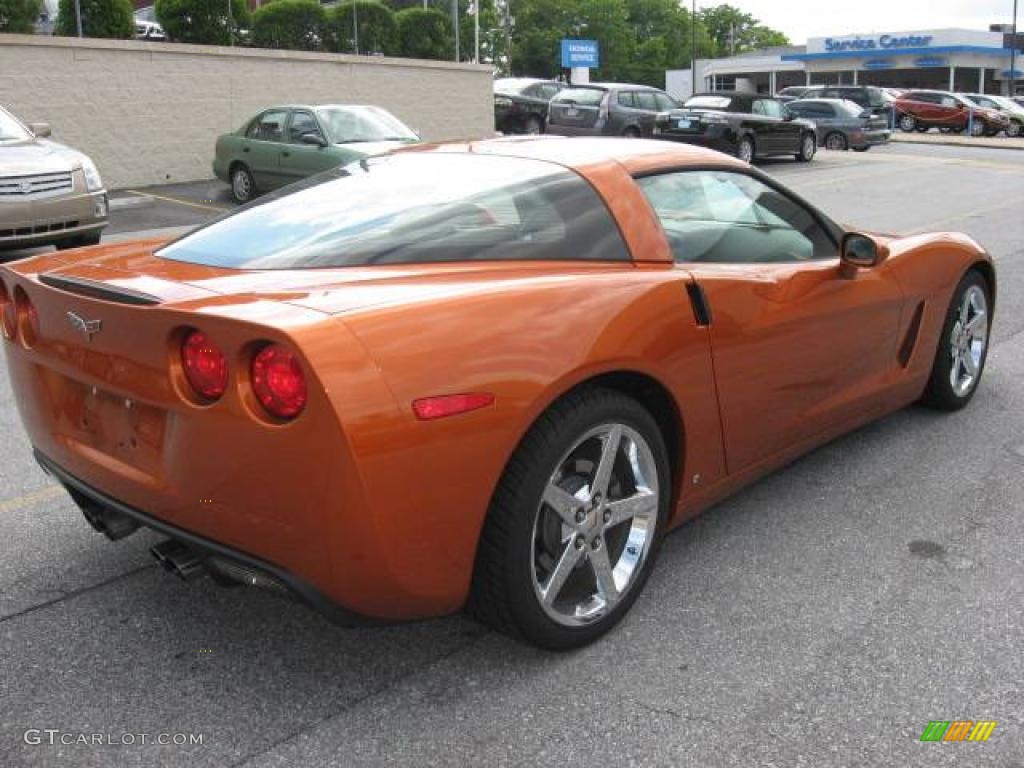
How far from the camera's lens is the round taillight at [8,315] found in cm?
318

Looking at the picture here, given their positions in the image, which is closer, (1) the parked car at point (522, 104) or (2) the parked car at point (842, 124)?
(1) the parked car at point (522, 104)

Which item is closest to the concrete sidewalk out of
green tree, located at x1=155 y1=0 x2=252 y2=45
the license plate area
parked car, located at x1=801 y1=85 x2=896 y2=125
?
parked car, located at x1=801 y1=85 x2=896 y2=125

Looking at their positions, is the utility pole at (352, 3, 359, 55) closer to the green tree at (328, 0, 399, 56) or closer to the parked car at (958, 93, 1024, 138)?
the green tree at (328, 0, 399, 56)

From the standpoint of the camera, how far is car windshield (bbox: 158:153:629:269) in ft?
9.80

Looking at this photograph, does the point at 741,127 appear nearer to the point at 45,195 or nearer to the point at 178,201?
the point at 178,201

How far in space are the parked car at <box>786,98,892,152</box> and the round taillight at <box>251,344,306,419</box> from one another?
94.6ft

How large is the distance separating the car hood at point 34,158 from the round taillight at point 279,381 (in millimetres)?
8107

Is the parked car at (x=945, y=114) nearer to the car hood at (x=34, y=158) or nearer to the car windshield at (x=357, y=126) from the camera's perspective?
the car windshield at (x=357, y=126)

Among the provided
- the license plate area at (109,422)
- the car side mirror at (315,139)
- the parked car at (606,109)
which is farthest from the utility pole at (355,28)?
the license plate area at (109,422)

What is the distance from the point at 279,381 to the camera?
2.37 m

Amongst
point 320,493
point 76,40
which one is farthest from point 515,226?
point 76,40

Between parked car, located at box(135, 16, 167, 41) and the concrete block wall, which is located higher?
parked car, located at box(135, 16, 167, 41)

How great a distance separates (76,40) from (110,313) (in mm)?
16120

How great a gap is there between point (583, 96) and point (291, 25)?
1381cm
